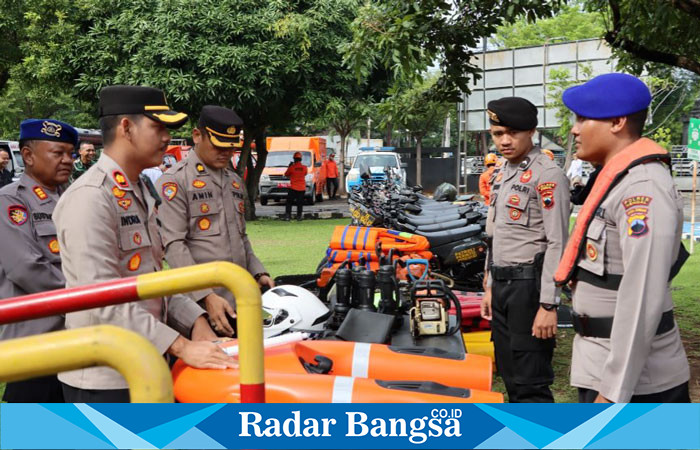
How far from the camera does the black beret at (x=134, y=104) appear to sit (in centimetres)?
291

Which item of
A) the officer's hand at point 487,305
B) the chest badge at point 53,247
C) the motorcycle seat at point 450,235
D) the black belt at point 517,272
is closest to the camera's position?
the chest badge at point 53,247

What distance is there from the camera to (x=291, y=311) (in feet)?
14.0

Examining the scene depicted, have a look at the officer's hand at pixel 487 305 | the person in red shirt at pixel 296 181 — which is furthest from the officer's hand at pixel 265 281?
the person in red shirt at pixel 296 181

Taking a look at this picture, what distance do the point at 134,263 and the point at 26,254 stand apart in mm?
1163

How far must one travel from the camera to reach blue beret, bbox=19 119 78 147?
4.27 meters

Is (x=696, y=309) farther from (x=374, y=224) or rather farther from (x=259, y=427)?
(x=259, y=427)

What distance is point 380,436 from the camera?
83.7 inches

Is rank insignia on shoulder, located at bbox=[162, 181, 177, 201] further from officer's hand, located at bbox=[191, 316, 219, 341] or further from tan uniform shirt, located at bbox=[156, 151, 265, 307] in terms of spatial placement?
officer's hand, located at bbox=[191, 316, 219, 341]

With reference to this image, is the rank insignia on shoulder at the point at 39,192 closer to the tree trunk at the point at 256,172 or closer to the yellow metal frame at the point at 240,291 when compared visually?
the yellow metal frame at the point at 240,291

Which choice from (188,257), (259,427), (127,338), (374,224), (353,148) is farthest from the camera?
(353,148)

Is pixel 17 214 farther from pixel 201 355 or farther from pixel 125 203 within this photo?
pixel 201 355

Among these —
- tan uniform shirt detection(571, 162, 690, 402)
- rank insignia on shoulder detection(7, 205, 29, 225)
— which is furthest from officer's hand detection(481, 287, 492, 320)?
rank insignia on shoulder detection(7, 205, 29, 225)

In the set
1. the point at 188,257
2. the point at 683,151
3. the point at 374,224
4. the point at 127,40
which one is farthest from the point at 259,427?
the point at 683,151

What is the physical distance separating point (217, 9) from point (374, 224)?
10577mm
